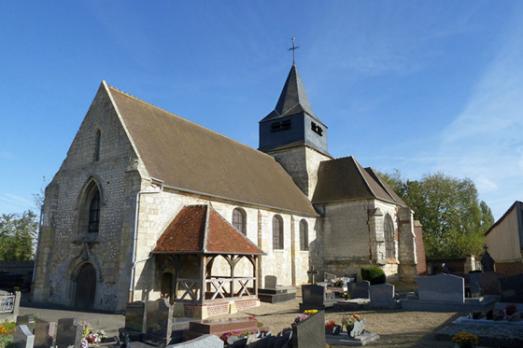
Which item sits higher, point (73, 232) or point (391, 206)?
point (391, 206)

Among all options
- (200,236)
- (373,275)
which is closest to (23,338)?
(200,236)

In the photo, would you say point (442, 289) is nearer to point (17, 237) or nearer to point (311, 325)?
point (311, 325)

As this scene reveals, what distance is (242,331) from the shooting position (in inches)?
338

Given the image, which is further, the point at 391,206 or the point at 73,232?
the point at 391,206

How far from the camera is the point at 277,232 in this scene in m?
21.1

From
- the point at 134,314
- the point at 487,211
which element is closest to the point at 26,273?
the point at 134,314

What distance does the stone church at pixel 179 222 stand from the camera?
13.6 metres

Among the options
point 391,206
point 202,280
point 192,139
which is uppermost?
point 192,139

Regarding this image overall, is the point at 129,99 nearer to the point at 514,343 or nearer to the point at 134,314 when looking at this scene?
the point at 134,314

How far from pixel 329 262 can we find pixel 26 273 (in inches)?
732

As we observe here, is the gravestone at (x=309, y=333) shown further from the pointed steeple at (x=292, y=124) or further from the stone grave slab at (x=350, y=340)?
the pointed steeple at (x=292, y=124)

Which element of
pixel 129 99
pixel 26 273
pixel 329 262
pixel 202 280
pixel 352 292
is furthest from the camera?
pixel 329 262

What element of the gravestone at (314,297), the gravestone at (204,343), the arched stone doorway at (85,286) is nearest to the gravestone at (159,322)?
the gravestone at (204,343)

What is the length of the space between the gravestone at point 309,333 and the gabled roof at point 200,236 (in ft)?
21.1
